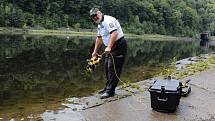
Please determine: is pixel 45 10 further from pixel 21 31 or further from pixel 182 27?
pixel 182 27

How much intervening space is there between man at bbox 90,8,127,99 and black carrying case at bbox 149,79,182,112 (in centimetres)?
176

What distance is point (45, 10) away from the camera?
12431 cm

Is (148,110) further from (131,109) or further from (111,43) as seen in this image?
(111,43)

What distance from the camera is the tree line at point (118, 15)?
10938cm

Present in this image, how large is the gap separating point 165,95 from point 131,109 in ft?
3.61

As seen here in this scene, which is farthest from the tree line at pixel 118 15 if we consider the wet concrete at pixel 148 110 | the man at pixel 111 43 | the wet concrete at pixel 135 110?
the wet concrete at pixel 148 110

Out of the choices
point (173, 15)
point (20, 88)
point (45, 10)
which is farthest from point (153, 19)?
point (20, 88)

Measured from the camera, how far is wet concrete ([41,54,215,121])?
9547mm

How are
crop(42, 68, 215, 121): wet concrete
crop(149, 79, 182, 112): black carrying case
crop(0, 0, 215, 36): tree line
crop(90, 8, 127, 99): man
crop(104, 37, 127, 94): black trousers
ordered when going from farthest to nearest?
crop(0, 0, 215, 36): tree line → crop(104, 37, 127, 94): black trousers → crop(90, 8, 127, 99): man → crop(149, 79, 182, 112): black carrying case → crop(42, 68, 215, 121): wet concrete

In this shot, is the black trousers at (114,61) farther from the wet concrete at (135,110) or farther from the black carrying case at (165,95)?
the black carrying case at (165,95)

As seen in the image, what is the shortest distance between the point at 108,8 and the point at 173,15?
36.6 m

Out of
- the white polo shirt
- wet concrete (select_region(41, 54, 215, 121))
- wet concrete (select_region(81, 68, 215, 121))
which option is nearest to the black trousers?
the white polo shirt

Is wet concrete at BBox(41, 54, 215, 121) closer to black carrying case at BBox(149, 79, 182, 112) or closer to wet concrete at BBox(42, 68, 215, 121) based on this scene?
wet concrete at BBox(42, 68, 215, 121)

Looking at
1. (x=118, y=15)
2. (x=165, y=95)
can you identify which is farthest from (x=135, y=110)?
(x=118, y=15)
